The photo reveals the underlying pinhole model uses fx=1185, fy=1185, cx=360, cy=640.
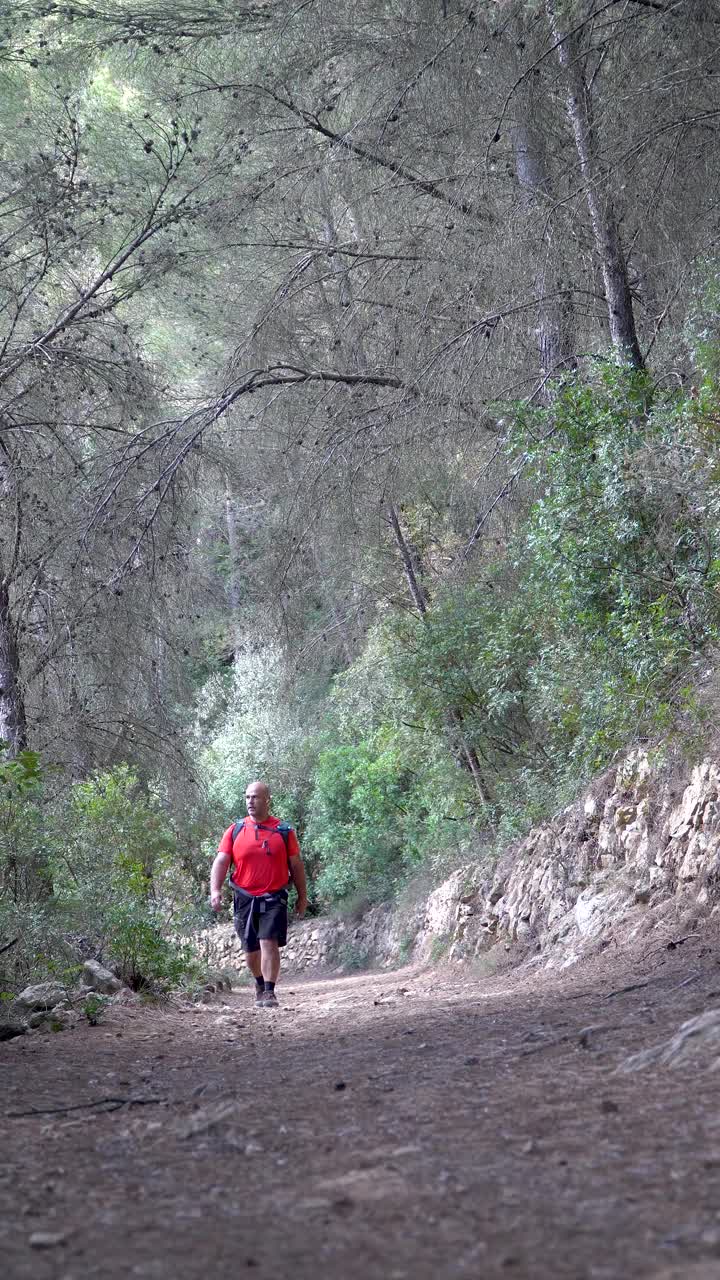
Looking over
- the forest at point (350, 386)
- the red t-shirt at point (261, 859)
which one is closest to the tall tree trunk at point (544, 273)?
the forest at point (350, 386)

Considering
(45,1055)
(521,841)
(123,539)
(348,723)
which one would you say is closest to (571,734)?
(521,841)

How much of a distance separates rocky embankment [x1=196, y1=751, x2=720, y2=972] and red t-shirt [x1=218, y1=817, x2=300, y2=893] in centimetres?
198

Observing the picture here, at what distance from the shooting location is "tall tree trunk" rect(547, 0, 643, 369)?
8031 mm

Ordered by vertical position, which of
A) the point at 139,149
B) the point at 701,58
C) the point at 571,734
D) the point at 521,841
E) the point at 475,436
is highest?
the point at 139,149

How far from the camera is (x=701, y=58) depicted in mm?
7551

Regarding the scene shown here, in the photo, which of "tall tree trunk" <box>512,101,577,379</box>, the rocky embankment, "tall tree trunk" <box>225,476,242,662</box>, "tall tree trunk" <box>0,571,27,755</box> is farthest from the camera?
"tall tree trunk" <box>225,476,242,662</box>

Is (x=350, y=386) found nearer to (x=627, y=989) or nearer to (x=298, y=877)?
(x=298, y=877)

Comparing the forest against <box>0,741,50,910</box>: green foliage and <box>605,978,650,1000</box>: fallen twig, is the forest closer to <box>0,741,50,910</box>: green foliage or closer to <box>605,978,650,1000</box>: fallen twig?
<box>0,741,50,910</box>: green foliage

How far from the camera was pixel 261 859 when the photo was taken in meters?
7.70

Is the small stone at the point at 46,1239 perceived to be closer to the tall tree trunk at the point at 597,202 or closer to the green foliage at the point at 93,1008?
the green foliage at the point at 93,1008

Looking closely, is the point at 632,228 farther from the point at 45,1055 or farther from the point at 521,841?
the point at 45,1055

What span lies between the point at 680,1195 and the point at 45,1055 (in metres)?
3.95

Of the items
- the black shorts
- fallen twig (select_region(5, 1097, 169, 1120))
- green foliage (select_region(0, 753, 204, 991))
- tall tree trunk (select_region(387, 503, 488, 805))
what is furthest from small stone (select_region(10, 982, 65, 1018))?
tall tree trunk (select_region(387, 503, 488, 805))

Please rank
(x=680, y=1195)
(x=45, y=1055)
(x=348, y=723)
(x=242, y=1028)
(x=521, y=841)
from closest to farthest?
(x=680, y=1195), (x=45, y=1055), (x=242, y=1028), (x=521, y=841), (x=348, y=723)
